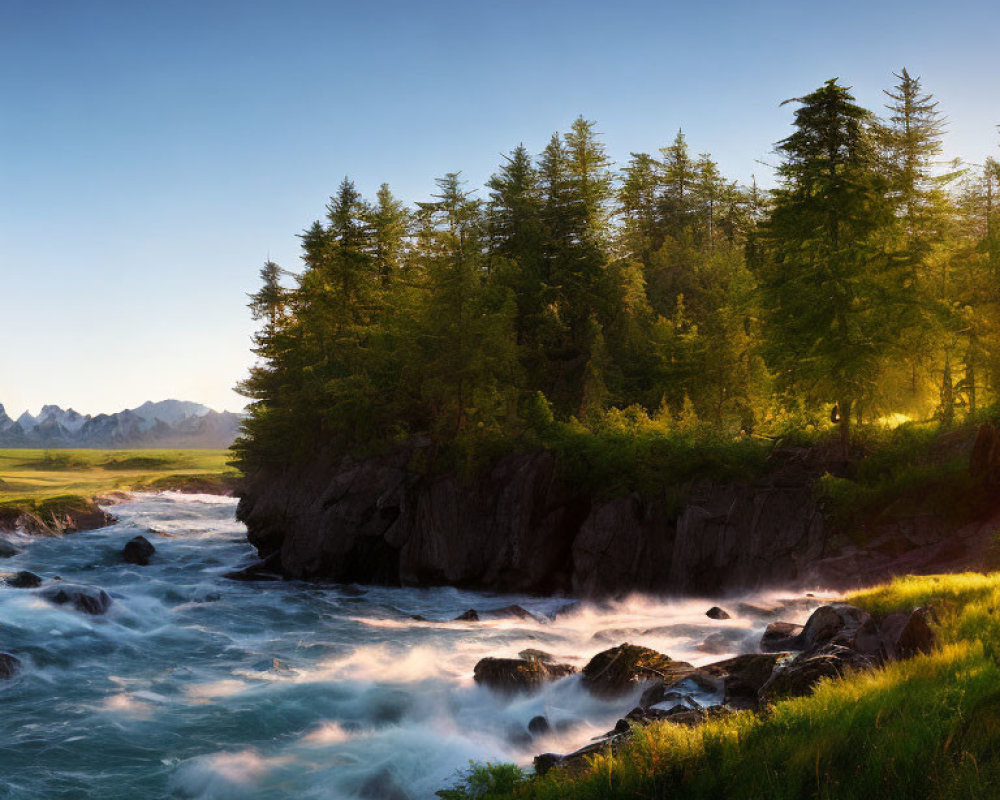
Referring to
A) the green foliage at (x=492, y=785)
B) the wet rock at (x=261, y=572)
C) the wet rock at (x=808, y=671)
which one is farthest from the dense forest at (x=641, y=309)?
the green foliage at (x=492, y=785)

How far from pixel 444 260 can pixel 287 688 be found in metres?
23.7

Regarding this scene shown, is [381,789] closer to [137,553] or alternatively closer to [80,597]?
[80,597]

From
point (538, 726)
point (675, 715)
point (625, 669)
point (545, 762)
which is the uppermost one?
point (675, 715)

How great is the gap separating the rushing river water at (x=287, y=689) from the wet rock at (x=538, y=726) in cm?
19

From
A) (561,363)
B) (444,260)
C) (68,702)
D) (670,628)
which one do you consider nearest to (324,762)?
(68,702)

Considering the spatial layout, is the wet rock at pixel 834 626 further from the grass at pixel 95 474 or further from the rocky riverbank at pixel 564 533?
the grass at pixel 95 474

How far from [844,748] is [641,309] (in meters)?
40.7

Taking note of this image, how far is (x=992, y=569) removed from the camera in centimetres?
1841

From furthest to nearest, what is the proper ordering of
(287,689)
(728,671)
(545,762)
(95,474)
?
(95,474) < (287,689) < (728,671) < (545,762)

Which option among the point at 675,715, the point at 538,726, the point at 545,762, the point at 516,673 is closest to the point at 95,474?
the point at 516,673

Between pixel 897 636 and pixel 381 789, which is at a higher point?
pixel 897 636

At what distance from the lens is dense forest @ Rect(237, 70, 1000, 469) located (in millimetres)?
25484

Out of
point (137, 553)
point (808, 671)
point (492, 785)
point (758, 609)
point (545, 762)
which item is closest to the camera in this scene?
point (492, 785)

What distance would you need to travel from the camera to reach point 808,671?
10.6 metres
